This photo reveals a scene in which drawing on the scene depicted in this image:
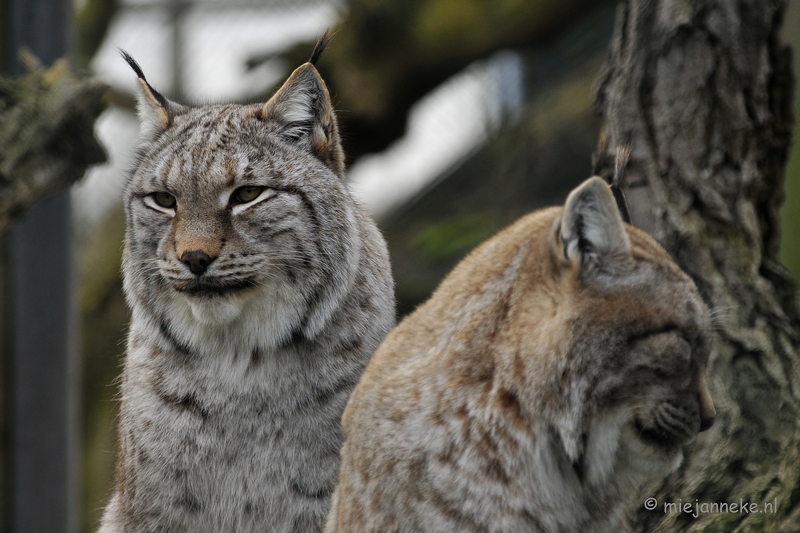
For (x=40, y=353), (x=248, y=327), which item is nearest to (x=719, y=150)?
(x=248, y=327)

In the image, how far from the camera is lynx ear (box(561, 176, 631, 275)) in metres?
2.45

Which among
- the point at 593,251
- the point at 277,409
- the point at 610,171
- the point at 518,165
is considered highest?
the point at 593,251

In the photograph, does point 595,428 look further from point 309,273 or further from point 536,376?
point 309,273

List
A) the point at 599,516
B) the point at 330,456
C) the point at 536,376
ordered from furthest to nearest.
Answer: the point at 330,456
the point at 599,516
the point at 536,376

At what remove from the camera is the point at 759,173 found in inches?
160

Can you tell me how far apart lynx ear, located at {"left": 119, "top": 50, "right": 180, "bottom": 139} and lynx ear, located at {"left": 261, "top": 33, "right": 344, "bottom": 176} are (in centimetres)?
43

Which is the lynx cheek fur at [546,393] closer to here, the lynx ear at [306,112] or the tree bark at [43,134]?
the lynx ear at [306,112]

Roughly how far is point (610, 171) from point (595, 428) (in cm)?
169

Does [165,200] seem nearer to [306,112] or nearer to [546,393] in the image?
[306,112]

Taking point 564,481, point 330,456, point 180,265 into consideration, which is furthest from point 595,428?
point 180,265

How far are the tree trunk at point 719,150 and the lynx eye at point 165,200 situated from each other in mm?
1914

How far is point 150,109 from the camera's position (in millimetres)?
3816

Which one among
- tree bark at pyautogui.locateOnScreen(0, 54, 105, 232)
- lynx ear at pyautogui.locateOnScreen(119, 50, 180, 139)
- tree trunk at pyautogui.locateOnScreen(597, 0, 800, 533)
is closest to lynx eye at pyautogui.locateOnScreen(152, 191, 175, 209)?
lynx ear at pyautogui.locateOnScreen(119, 50, 180, 139)

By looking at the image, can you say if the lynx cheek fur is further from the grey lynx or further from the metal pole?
the metal pole
